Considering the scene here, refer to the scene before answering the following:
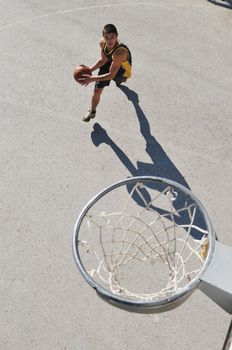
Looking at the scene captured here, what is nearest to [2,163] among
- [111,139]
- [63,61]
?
[111,139]

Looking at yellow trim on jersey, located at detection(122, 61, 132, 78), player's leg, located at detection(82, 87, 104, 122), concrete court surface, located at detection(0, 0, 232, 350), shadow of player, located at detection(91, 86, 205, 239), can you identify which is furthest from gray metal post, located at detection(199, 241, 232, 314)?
player's leg, located at detection(82, 87, 104, 122)

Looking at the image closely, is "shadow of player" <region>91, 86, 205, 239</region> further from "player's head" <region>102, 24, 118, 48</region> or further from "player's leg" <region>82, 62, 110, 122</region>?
"player's head" <region>102, 24, 118, 48</region>

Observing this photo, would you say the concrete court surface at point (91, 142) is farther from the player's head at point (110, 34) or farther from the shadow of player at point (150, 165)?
the player's head at point (110, 34)

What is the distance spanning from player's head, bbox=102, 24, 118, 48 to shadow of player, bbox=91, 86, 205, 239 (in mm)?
1235

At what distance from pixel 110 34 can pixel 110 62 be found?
569mm

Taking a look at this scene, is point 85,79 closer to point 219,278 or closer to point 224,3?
point 219,278

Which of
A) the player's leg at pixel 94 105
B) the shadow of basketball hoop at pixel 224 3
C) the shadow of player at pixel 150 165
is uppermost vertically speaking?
the shadow of basketball hoop at pixel 224 3

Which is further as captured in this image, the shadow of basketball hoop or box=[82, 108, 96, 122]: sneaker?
the shadow of basketball hoop

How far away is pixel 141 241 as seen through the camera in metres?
5.48

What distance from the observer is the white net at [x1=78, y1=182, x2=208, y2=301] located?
5.26 m

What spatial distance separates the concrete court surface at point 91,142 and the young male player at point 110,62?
0.60 metres

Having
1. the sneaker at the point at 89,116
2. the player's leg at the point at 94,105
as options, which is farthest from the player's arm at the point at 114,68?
the sneaker at the point at 89,116

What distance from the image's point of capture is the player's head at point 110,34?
5691 mm

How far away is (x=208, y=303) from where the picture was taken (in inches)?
207
